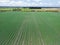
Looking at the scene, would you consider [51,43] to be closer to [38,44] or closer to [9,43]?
[38,44]

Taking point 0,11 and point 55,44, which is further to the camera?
point 0,11

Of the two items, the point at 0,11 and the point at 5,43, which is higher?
the point at 5,43

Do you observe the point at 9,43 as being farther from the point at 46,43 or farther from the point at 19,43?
the point at 46,43

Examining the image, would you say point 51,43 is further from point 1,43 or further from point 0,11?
point 0,11

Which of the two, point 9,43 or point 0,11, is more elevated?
point 9,43

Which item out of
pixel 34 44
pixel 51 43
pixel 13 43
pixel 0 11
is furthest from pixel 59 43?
pixel 0 11

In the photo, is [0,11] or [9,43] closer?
[9,43]

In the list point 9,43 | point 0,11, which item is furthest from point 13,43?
point 0,11

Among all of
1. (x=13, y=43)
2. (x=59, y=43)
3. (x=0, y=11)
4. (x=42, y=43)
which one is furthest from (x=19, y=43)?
(x=0, y=11)
